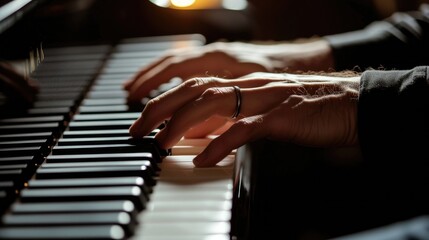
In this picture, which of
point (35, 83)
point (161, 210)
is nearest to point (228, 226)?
point (161, 210)

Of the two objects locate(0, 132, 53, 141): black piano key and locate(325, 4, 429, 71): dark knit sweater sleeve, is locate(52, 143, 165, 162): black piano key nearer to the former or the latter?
locate(0, 132, 53, 141): black piano key

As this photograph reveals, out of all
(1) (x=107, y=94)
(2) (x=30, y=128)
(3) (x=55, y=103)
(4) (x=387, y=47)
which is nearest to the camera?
(2) (x=30, y=128)

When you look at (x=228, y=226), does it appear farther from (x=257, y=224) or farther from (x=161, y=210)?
(x=257, y=224)

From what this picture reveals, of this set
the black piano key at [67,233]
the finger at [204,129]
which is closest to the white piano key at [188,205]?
the black piano key at [67,233]

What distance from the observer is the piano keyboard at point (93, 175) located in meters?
0.86

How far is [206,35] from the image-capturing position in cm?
176

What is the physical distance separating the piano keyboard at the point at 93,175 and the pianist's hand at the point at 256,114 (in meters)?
0.05

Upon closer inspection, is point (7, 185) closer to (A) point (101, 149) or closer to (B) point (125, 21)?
(A) point (101, 149)

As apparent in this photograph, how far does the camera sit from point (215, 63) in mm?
1454

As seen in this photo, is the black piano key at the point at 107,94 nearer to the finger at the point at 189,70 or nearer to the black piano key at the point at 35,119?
the finger at the point at 189,70

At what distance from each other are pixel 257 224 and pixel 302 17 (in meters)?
1.83

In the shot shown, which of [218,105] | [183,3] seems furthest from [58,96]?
[183,3]

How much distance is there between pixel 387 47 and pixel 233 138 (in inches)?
32.3

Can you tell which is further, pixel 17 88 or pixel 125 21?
pixel 125 21
